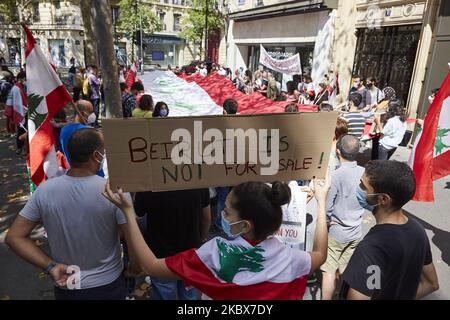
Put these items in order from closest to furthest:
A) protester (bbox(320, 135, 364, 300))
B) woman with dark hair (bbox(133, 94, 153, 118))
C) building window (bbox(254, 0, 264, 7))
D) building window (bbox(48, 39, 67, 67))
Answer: protester (bbox(320, 135, 364, 300)) → woman with dark hair (bbox(133, 94, 153, 118)) → building window (bbox(254, 0, 264, 7)) → building window (bbox(48, 39, 67, 67))

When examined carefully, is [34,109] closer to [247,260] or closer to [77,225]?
[77,225]

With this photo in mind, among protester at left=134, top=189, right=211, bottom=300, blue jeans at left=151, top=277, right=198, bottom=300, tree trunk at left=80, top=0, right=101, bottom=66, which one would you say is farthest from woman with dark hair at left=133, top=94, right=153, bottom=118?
tree trunk at left=80, top=0, right=101, bottom=66

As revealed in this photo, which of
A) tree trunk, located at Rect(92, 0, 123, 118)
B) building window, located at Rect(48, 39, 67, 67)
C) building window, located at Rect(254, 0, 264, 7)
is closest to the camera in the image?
tree trunk, located at Rect(92, 0, 123, 118)

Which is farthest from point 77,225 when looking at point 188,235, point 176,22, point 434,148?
point 176,22

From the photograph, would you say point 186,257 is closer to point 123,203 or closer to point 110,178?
point 123,203

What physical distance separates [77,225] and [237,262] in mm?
1030

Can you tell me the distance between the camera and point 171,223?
107 inches

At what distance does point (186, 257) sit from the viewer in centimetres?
175

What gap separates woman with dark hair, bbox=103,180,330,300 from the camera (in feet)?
5.49

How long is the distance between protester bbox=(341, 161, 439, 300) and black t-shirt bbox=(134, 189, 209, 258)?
1.24 m

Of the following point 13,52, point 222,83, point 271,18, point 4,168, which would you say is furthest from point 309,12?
point 13,52

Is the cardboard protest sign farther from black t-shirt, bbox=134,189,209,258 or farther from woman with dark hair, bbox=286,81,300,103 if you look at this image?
woman with dark hair, bbox=286,81,300,103

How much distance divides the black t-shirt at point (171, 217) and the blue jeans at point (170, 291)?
216 millimetres
